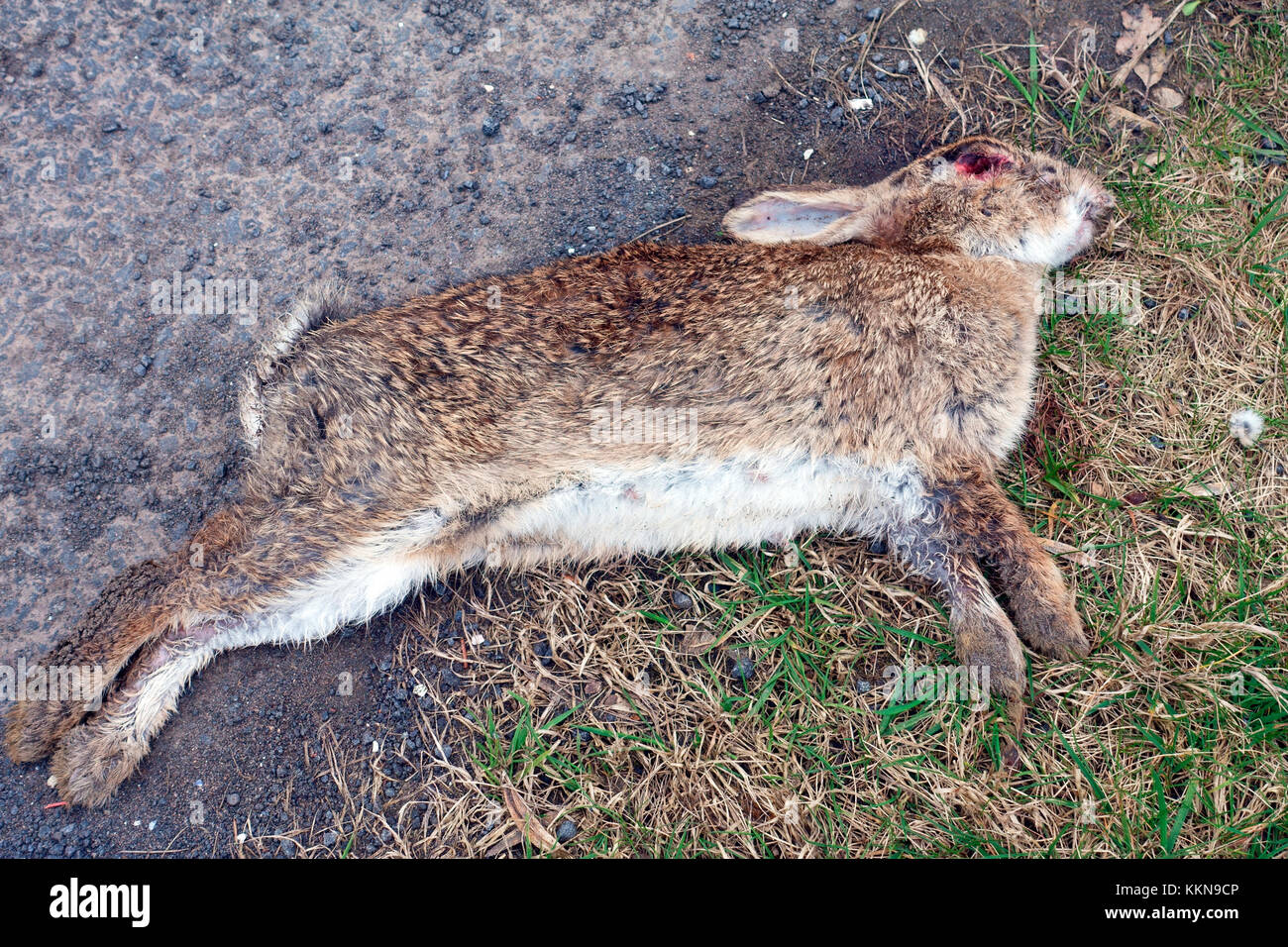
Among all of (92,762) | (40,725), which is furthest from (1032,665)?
(40,725)

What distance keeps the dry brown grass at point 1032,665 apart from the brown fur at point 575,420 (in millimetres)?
338

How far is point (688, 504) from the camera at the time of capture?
11.1 feet

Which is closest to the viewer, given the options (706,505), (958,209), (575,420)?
(575,420)

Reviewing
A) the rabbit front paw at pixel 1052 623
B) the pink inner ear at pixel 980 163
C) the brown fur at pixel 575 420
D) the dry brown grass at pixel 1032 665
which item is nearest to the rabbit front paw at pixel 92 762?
the brown fur at pixel 575 420

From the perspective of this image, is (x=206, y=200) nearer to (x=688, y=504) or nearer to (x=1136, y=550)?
(x=688, y=504)

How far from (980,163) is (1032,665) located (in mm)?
2203

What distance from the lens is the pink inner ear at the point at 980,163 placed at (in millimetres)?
3635

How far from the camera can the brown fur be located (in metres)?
3.22

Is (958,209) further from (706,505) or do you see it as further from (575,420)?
(575,420)

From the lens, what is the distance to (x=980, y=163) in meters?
3.64

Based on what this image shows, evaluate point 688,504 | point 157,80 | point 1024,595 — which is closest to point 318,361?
point 688,504

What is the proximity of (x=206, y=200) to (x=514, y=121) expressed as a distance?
60.7 inches

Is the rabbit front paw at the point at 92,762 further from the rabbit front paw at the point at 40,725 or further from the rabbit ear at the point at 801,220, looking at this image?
the rabbit ear at the point at 801,220
